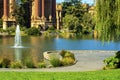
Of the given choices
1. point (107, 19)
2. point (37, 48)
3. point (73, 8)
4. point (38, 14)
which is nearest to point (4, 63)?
point (107, 19)

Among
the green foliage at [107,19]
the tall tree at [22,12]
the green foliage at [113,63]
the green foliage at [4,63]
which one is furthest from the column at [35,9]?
the green foliage at [107,19]

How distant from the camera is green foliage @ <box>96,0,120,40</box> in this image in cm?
1544

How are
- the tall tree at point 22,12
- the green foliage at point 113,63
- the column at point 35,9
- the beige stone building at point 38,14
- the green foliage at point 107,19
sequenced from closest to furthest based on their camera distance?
the green foliage at point 107,19
the green foliage at point 113,63
the beige stone building at point 38,14
the tall tree at point 22,12
the column at point 35,9

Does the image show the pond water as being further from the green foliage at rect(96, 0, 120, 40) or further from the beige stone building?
the beige stone building

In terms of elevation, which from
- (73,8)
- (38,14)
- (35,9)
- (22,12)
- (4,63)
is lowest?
(4,63)

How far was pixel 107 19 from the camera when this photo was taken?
1575 centimetres

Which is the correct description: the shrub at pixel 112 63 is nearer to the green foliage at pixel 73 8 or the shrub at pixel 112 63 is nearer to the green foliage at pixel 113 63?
the green foliage at pixel 113 63

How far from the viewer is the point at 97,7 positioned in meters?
16.0

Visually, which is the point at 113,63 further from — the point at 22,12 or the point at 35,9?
the point at 22,12

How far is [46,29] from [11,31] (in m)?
13.8

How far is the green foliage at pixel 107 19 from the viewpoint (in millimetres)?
15440

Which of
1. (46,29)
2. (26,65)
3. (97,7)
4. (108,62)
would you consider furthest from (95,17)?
(46,29)

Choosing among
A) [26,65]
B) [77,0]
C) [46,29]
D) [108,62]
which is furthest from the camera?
[77,0]

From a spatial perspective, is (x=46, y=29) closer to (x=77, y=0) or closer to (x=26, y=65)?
(x=77, y=0)
